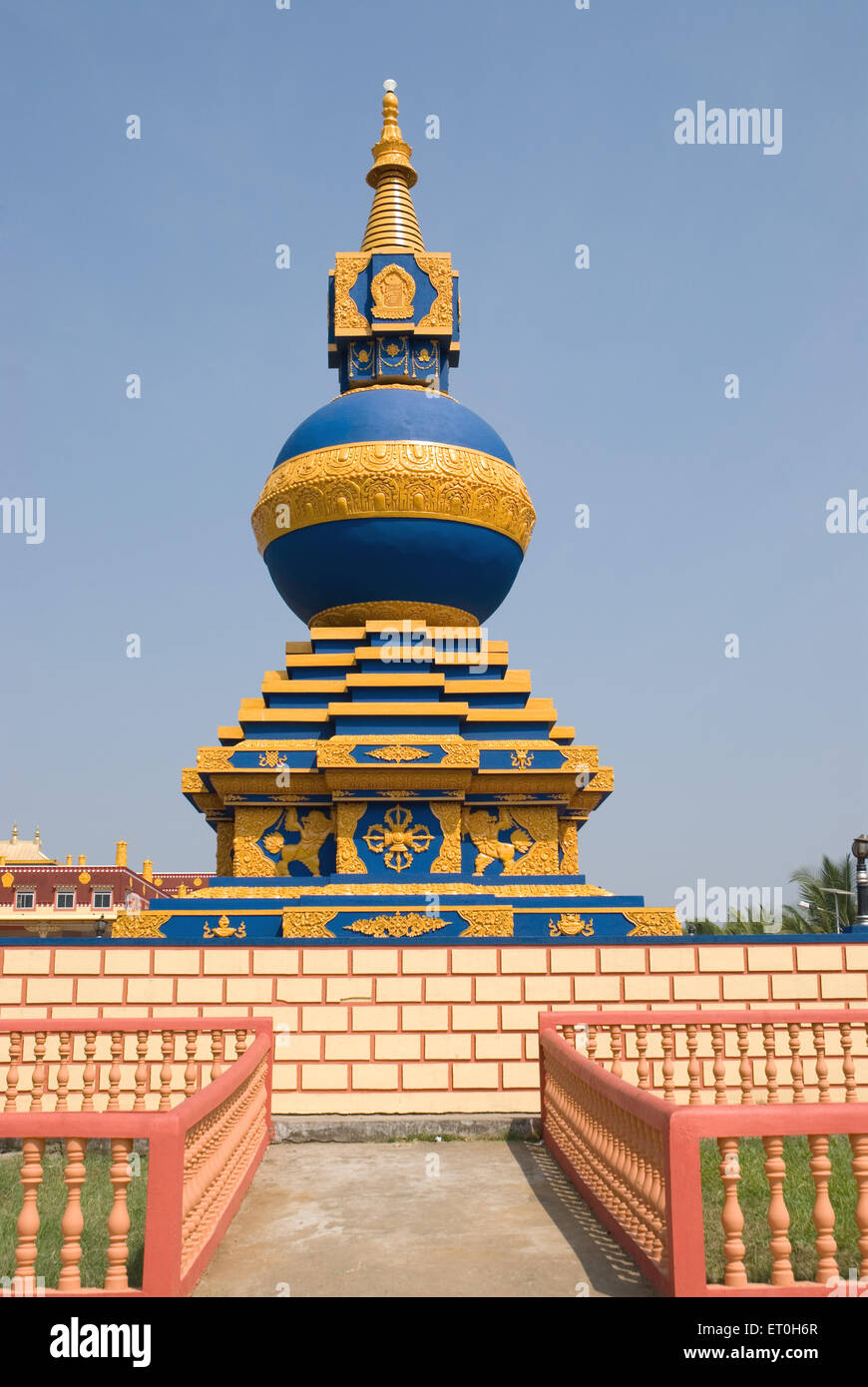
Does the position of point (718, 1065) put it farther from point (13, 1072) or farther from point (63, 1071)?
point (13, 1072)

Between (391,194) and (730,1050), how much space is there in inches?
646

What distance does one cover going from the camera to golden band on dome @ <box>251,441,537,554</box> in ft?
55.0

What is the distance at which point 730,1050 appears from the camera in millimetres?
11133

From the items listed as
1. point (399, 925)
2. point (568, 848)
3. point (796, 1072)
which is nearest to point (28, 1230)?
point (796, 1072)

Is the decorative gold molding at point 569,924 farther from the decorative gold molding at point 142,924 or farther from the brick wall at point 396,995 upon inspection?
the decorative gold molding at point 142,924

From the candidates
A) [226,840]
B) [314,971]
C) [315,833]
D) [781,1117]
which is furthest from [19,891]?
[781,1117]

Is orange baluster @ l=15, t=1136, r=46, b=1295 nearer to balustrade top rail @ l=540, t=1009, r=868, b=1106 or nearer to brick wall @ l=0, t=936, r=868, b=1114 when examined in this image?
balustrade top rail @ l=540, t=1009, r=868, b=1106

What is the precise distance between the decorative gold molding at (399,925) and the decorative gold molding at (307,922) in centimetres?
24

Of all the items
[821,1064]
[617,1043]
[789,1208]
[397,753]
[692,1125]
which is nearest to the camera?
[692,1125]

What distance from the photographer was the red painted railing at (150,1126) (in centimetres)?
492

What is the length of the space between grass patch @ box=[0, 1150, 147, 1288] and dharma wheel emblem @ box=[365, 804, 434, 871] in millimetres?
5327

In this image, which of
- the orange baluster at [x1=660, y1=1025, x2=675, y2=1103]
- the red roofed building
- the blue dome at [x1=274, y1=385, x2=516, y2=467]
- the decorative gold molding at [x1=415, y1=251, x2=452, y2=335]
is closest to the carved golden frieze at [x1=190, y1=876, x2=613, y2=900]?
the orange baluster at [x1=660, y1=1025, x2=675, y2=1103]

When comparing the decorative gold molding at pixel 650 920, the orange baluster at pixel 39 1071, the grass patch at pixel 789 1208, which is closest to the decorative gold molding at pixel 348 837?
the decorative gold molding at pixel 650 920

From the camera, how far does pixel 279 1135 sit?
10117 mm
